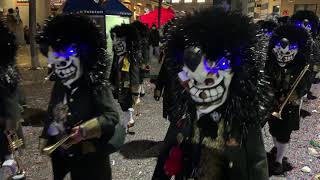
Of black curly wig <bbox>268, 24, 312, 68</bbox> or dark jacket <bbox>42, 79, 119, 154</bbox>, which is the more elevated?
black curly wig <bbox>268, 24, 312, 68</bbox>

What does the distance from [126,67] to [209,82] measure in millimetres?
3712

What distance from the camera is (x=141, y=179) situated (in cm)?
511

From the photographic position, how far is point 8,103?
11.8 ft

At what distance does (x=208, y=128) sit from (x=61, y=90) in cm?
142

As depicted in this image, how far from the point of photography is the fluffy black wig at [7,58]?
381 centimetres

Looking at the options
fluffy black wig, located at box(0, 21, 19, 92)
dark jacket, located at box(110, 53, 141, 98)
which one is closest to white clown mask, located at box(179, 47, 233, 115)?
fluffy black wig, located at box(0, 21, 19, 92)

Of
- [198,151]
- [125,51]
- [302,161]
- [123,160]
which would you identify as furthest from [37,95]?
[198,151]

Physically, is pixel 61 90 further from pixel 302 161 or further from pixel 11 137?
pixel 302 161

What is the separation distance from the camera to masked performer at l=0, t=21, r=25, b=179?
3.59 meters

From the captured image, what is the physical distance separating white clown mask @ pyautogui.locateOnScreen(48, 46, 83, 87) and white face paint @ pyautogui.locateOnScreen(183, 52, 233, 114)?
42.5 inches

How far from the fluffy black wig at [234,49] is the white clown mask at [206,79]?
42 millimetres

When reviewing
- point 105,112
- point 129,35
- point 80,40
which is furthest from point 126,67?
point 105,112

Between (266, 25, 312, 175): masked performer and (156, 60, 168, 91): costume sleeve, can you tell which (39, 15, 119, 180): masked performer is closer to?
Result: (156, 60, 168, 91): costume sleeve

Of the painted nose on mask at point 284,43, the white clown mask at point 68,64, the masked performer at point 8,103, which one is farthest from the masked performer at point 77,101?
the painted nose on mask at point 284,43
